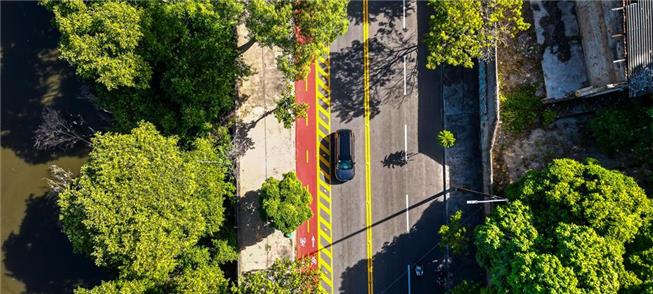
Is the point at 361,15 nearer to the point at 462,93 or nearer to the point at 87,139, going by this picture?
the point at 462,93

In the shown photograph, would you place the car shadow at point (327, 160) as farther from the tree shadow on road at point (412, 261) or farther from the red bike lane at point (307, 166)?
the tree shadow on road at point (412, 261)

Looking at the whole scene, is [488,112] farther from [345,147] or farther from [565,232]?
[565,232]

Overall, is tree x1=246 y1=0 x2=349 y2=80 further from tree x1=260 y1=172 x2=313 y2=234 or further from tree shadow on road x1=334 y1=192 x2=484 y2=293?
tree shadow on road x1=334 y1=192 x2=484 y2=293

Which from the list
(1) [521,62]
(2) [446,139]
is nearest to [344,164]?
(2) [446,139]

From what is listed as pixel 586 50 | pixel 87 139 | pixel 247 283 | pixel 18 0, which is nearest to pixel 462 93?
pixel 586 50

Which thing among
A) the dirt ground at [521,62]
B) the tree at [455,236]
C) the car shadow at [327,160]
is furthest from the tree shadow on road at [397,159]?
the dirt ground at [521,62]

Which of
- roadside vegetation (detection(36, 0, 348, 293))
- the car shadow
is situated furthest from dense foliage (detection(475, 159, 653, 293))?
roadside vegetation (detection(36, 0, 348, 293))
